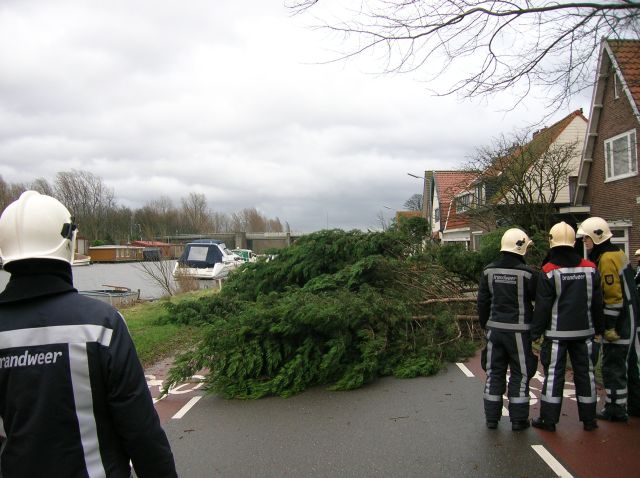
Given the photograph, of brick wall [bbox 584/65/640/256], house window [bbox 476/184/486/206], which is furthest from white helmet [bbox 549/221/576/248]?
house window [bbox 476/184/486/206]

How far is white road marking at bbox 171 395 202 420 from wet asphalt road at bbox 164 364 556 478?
0.26 ft

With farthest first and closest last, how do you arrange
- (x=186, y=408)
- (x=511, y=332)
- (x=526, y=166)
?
(x=526, y=166)
(x=186, y=408)
(x=511, y=332)

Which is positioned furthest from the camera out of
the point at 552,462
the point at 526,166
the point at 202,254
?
the point at 202,254

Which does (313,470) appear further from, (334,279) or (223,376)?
(334,279)

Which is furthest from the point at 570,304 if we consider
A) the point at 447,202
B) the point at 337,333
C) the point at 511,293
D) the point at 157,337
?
the point at 447,202

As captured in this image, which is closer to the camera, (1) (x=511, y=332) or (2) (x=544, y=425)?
(2) (x=544, y=425)

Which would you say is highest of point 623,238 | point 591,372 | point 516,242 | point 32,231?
point 32,231

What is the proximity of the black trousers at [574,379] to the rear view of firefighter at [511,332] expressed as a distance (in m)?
0.16

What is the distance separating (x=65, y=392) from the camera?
6.01 ft

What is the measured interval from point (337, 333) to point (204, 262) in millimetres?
15485

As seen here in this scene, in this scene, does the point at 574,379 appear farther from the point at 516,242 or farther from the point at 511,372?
the point at 516,242

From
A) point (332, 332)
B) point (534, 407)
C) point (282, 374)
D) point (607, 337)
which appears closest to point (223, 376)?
point (282, 374)

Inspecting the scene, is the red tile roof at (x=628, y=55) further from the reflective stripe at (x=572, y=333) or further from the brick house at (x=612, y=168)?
the brick house at (x=612, y=168)

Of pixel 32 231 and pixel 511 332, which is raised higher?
pixel 32 231
